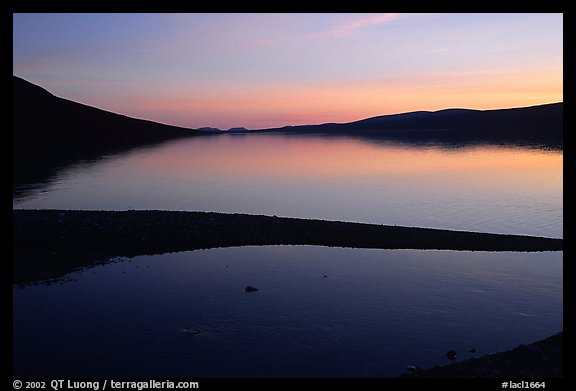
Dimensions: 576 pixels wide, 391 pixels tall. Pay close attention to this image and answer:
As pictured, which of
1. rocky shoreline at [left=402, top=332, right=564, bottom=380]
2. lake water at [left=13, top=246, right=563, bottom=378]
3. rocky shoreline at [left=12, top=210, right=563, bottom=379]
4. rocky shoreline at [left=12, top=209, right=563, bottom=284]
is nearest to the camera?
rocky shoreline at [left=402, top=332, right=564, bottom=380]

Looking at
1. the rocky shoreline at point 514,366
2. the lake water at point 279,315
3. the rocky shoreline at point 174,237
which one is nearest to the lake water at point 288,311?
the lake water at point 279,315

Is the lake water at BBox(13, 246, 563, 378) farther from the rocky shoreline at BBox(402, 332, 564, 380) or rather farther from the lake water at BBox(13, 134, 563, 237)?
the lake water at BBox(13, 134, 563, 237)

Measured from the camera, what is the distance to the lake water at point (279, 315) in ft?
52.5

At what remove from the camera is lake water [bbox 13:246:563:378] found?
16.0 m

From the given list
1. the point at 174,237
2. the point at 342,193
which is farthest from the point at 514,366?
the point at 342,193

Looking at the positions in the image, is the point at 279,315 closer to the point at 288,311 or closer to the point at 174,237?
the point at 288,311

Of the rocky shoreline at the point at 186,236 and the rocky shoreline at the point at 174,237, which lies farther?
the rocky shoreline at the point at 186,236

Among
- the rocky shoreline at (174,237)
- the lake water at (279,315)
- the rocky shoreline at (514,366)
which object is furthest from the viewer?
the rocky shoreline at (174,237)

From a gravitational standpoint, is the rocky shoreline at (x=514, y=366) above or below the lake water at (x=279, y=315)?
above

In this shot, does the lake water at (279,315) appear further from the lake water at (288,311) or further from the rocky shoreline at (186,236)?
the rocky shoreline at (186,236)

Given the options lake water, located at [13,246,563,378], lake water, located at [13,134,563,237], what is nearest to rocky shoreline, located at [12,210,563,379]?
lake water, located at [13,246,563,378]

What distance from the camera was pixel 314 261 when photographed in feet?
94.0

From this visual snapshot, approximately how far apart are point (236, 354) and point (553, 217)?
38.8 m
